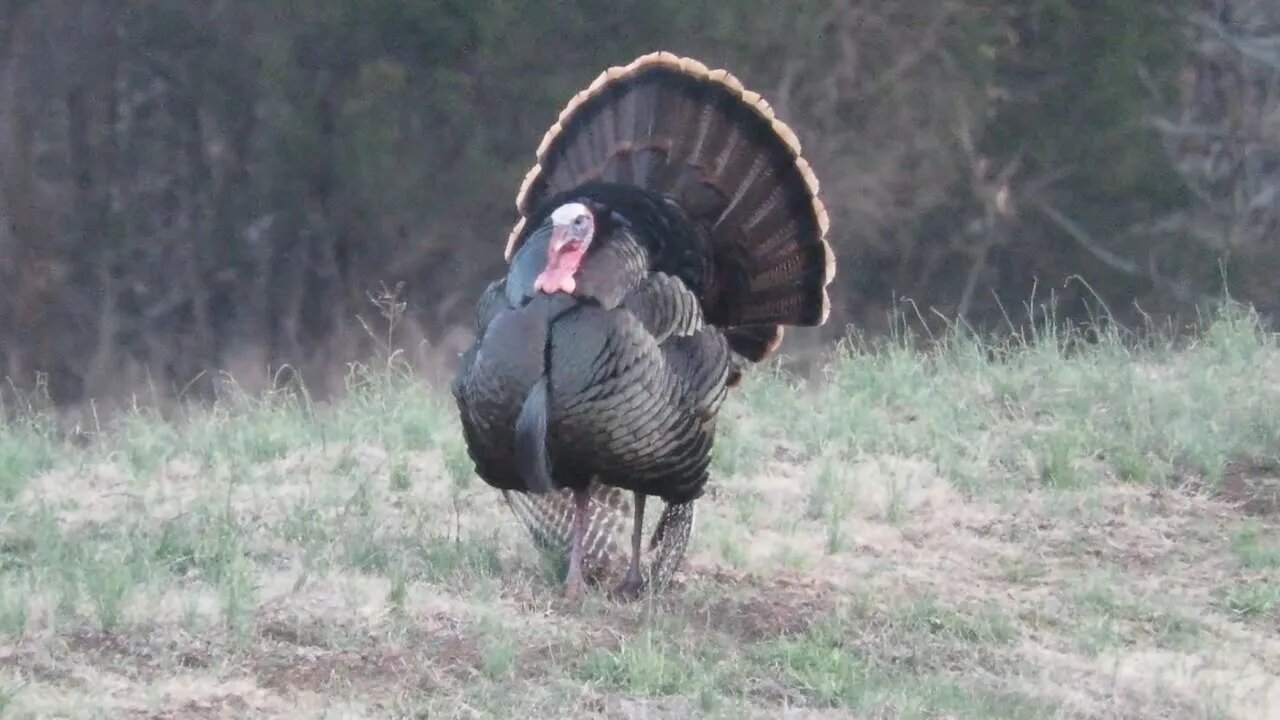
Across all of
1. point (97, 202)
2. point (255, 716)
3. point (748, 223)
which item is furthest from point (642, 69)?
point (97, 202)

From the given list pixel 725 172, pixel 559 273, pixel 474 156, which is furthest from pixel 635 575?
pixel 474 156

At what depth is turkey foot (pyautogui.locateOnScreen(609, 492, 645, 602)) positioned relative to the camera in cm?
487

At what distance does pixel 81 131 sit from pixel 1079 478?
7.78m

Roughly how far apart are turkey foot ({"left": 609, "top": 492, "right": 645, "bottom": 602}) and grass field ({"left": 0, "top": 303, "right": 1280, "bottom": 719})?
7cm

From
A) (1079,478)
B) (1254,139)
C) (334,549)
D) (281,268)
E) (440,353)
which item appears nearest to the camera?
(334,549)

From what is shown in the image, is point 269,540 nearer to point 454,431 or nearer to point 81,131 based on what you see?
point 454,431

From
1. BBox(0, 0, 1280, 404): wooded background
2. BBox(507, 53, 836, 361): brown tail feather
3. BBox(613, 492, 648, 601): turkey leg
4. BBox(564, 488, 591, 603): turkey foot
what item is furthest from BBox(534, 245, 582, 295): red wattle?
BBox(0, 0, 1280, 404): wooded background

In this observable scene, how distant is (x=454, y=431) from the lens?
A: 6402 mm

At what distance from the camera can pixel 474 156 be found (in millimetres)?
10344

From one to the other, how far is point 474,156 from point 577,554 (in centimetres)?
576

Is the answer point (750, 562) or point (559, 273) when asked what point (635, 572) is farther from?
point (559, 273)

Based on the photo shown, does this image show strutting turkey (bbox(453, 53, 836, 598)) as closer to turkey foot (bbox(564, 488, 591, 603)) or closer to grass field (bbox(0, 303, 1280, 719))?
turkey foot (bbox(564, 488, 591, 603))

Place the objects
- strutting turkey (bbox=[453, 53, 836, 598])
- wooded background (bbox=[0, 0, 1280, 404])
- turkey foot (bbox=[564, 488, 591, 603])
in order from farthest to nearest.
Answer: wooded background (bbox=[0, 0, 1280, 404])
turkey foot (bbox=[564, 488, 591, 603])
strutting turkey (bbox=[453, 53, 836, 598])

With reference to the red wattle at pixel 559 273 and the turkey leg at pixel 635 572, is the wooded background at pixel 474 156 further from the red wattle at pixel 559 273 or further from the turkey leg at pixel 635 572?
the red wattle at pixel 559 273
